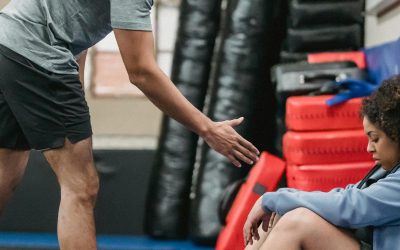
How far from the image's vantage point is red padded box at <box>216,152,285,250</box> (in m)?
2.62

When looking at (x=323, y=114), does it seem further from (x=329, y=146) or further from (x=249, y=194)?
(x=249, y=194)

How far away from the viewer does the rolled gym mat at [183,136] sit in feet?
10.9

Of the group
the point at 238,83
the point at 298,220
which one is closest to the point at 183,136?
the point at 238,83

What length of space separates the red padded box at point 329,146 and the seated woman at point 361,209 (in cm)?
95

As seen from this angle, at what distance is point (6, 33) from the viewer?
1.71 metres

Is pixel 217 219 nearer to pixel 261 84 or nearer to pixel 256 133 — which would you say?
pixel 256 133

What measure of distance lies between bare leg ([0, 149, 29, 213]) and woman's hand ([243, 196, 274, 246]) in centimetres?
63

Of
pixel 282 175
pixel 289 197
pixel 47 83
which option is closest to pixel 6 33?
pixel 47 83

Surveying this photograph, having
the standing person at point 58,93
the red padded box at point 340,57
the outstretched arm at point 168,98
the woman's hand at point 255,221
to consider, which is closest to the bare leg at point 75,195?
the standing person at point 58,93

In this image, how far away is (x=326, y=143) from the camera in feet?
8.38

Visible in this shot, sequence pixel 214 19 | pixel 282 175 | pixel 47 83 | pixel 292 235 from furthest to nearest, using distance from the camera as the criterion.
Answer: pixel 214 19, pixel 282 175, pixel 47 83, pixel 292 235

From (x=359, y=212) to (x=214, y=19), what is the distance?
207 cm

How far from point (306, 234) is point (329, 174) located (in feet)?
3.62

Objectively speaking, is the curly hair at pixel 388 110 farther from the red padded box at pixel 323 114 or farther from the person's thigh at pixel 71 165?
the red padded box at pixel 323 114
